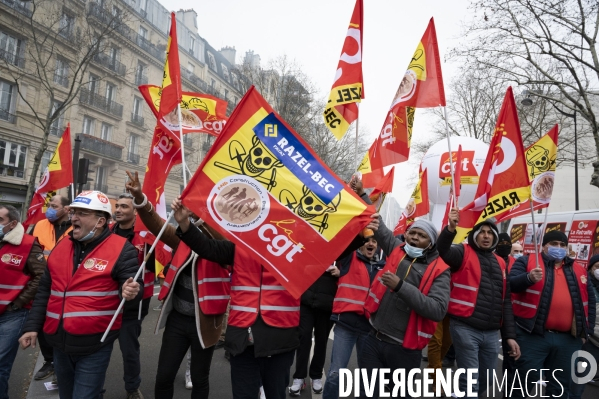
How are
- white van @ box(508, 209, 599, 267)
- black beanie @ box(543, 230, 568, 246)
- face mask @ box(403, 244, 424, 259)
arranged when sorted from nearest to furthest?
face mask @ box(403, 244, 424, 259), black beanie @ box(543, 230, 568, 246), white van @ box(508, 209, 599, 267)

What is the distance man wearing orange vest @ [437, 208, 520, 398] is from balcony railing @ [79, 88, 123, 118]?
2663cm

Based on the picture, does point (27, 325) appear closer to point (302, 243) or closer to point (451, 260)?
point (302, 243)

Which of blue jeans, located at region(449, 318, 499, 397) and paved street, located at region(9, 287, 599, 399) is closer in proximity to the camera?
blue jeans, located at region(449, 318, 499, 397)

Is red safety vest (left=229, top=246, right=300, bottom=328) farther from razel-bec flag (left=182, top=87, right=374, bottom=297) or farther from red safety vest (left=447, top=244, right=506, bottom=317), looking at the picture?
red safety vest (left=447, top=244, right=506, bottom=317)

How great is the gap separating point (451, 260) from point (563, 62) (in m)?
14.8

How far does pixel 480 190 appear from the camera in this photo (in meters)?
4.33

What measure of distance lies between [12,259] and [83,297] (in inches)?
47.9

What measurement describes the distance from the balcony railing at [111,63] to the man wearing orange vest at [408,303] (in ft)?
89.5

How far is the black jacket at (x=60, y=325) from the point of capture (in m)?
3.11

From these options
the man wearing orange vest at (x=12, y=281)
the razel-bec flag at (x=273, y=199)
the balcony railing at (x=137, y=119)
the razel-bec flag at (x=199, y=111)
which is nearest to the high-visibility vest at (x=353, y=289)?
the razel-bec flag at (x=273, y=199)

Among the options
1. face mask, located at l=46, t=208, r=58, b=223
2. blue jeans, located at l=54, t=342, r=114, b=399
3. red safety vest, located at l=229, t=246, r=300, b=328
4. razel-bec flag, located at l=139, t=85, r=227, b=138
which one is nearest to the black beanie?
red safety vest, located at l=229, t=246, r=300, b=328

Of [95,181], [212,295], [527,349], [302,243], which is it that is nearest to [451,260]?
[527,349]

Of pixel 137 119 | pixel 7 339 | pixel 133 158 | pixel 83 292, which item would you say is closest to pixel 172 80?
pixel 83 292

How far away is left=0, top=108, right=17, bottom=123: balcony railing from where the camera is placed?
821 inches
